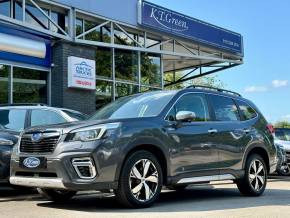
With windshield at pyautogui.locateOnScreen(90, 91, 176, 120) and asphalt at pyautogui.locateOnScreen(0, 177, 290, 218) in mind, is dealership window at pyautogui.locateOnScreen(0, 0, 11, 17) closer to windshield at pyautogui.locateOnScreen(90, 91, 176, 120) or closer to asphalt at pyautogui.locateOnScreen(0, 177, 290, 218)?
asphalt at pyautogui.locateOnScreen(0, 177, 290, 218)

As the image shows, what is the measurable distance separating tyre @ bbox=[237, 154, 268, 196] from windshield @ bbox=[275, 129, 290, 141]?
8.68m

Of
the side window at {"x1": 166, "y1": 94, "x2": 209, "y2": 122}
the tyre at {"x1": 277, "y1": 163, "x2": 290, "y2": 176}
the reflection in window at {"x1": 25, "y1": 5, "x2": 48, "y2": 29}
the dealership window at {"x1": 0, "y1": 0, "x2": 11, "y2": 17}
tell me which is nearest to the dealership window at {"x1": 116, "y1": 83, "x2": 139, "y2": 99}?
the reflection in window at {"x1": 25, "y1": 5, "x2": 48, "y2": 29}

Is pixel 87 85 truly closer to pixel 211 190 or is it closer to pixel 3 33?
pixel 3 33

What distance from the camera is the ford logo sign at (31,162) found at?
23.8 feet

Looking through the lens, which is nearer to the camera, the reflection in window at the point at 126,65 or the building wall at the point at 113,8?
the building wall at the point at 113,8

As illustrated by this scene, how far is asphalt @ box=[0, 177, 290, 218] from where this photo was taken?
6969 millimetres

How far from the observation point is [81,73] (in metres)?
16.8

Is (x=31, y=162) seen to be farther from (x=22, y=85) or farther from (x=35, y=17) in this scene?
(x=35, y=17)

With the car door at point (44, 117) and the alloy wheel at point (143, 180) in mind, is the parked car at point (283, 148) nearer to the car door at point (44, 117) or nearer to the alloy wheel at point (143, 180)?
the car door at point (44, 117)

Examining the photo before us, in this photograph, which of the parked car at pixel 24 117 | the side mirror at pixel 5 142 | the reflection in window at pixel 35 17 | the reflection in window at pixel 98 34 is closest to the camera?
the side mirror at pixel 5 142

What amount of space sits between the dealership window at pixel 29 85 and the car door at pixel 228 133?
25.3 feet

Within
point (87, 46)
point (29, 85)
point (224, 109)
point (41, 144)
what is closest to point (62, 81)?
point (29, 85)

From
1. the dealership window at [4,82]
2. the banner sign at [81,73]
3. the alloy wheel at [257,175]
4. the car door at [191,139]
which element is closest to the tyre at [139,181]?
the car door at [191,139]

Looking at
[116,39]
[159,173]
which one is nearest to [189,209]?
[159,173]
